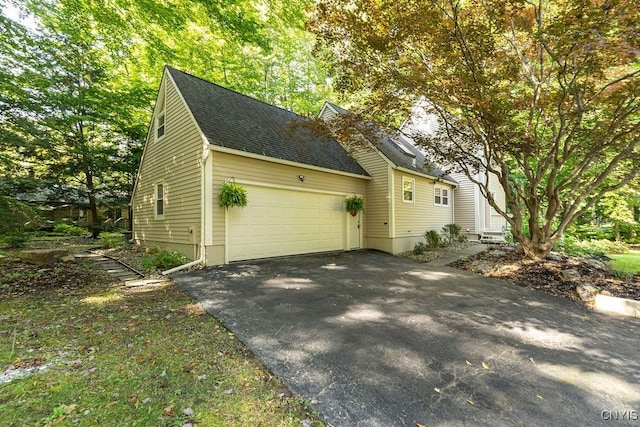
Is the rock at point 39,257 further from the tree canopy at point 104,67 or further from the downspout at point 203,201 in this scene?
the downspout at point 203,201

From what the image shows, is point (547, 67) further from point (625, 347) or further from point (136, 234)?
point (136, 234)

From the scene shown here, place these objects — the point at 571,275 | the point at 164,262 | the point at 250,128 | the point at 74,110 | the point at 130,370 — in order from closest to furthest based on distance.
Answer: the point at 130,370 → the point at 571,275 → the point at 164,262 → the point at 250,128 → the point at 74,110

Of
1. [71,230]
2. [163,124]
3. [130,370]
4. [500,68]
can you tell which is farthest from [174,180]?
[71,230]

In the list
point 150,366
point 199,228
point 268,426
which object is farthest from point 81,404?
point 199,228

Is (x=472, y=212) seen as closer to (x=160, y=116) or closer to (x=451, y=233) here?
(x=451, y=233)

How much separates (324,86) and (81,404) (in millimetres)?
18411

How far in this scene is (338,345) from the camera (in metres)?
3.15

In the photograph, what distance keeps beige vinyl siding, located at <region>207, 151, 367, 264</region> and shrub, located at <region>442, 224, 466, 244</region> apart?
607 cm

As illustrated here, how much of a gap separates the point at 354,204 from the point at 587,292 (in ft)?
22.1

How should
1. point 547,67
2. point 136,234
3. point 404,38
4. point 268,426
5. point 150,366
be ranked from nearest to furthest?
point 268,426 → point 150,366 → point 404,38 → point 547,67 → point 136,234

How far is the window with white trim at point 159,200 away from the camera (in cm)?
936

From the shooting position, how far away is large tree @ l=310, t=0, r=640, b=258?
18.0ft

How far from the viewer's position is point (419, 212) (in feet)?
40.5

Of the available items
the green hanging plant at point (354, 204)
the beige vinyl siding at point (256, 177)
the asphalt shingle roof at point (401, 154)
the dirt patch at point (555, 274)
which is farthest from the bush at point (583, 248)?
the beige vinyl siding at point (256, 177)
